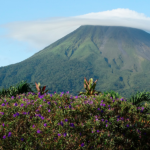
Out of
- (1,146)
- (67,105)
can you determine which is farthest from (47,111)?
(1,146)

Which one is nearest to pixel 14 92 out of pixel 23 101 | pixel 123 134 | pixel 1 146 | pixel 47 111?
pixel 23 101

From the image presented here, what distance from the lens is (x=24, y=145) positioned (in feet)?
19.2

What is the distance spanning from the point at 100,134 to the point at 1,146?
2583 mm

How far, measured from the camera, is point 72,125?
20.6ft

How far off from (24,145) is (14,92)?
5.63 metres

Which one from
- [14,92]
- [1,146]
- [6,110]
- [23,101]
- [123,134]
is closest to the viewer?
[1,146]

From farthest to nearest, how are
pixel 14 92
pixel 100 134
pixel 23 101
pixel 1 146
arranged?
1. pixel 14 92
2. pixel 23 101
3. pixel 100 134
4. pixel 1 146

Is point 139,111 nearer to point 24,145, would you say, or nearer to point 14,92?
point 24,145

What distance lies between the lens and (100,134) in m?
6.16

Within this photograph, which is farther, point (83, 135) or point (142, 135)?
point (142, 135)

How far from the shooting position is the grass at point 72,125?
19.4 ft

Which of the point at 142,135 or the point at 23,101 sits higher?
the point at 23,101

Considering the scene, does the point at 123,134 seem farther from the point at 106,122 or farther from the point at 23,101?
the point at 23,101

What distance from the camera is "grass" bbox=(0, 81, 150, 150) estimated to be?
5.90 meters
